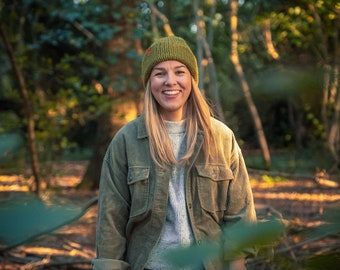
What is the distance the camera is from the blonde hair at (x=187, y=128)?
2.22 metres

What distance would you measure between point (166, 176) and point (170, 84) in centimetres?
37

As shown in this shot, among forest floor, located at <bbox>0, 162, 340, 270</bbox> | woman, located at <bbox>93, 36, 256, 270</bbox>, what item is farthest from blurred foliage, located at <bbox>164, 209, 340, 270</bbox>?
woman, located at <bbox>93, 36, 256, 270</bbox>

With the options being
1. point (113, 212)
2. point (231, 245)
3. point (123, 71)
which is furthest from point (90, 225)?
point (231, 245)

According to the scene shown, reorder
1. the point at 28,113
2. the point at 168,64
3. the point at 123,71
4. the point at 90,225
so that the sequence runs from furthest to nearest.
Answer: the point at 123,71, the point at 90,225, the point at 28,113, the point at 168,64

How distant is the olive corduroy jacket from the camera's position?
7.25 ft

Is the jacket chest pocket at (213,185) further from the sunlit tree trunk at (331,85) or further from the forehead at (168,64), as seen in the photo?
the sunlit tree trunk at (331,85)

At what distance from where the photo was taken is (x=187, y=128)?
2350 mm

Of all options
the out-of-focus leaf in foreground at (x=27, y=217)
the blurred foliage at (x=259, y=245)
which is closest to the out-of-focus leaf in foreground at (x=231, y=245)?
the blurred foliage at (x=259, y=245)

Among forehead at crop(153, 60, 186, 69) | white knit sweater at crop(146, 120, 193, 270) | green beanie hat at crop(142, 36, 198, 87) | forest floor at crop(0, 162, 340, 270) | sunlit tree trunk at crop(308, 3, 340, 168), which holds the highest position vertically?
green beanie hat at crop(142, 36, 198, 87)

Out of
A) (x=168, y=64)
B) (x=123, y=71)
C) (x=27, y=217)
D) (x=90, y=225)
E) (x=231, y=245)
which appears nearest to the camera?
(x=231, y=245)

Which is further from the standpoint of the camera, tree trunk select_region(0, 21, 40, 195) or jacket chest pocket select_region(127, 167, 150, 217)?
tree trunk select_region(0, 21, 40, 195)

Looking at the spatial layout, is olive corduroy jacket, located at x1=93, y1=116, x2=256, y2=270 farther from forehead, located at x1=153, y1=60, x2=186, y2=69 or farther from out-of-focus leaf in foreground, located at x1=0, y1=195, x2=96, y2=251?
out-of-focus leaf in foreground, located at x1=0, y1=195, x2=96, y2=251

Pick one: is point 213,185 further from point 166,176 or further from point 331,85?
point 331,85

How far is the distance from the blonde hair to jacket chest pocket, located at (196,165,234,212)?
55 mm
